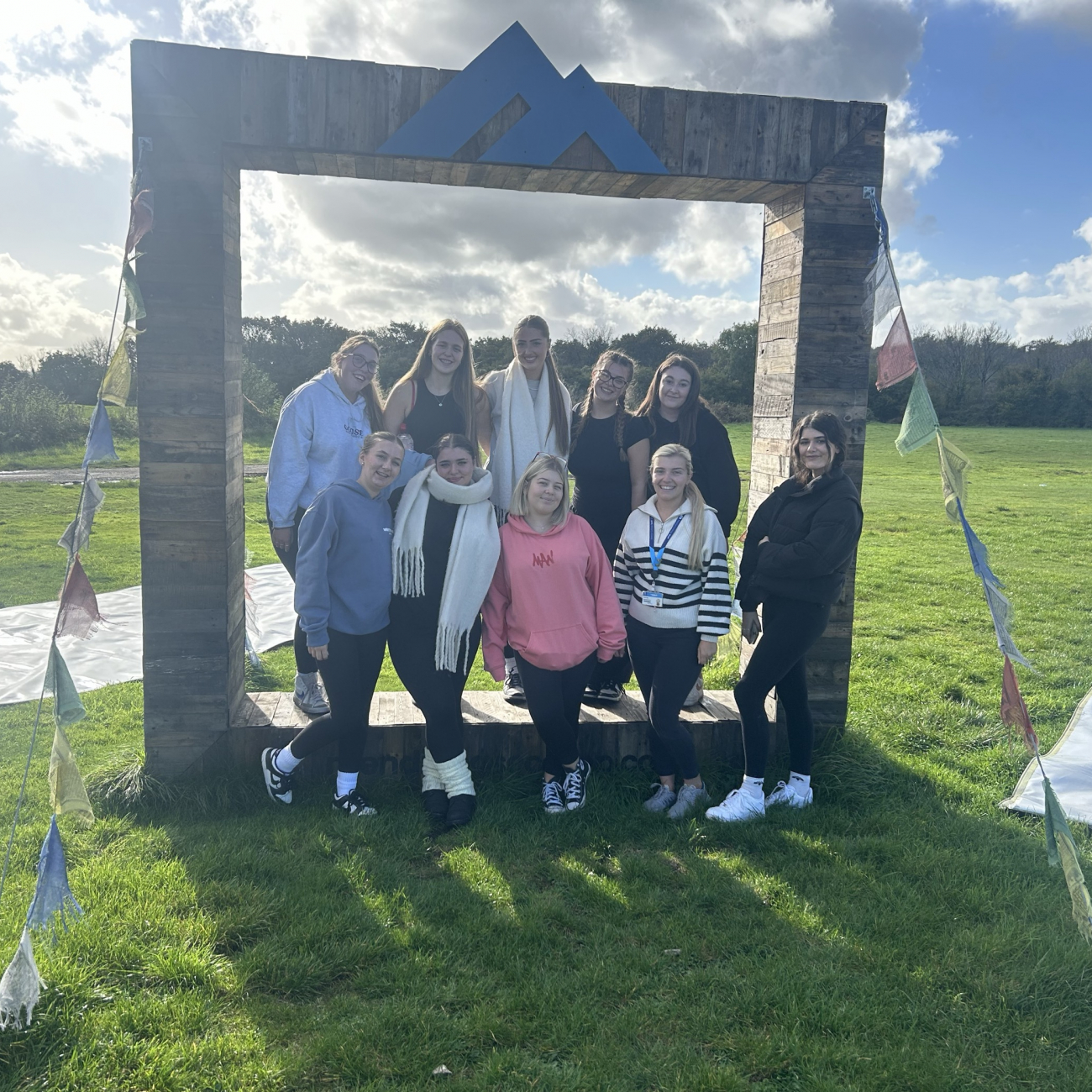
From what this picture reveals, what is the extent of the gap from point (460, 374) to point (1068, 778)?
13.0 feet

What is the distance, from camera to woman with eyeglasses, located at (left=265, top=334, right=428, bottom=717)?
4441 mm

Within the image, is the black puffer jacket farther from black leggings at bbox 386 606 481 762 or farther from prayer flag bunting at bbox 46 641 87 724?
prayer flag bunting at bbox 46 641 87 724

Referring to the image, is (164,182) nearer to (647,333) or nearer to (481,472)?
(481,472)

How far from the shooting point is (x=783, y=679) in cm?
431

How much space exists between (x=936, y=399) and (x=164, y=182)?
4513 centimetres

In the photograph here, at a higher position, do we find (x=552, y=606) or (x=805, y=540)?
(x=805, y=540)

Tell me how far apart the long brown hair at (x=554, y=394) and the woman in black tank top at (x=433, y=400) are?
30 cm

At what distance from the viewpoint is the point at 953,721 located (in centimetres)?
566

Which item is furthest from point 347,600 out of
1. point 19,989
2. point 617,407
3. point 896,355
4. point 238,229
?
point 896,355

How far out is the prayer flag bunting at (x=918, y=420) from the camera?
12.2 feet

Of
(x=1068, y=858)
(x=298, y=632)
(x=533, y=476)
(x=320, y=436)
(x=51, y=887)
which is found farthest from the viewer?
(x=298, y=632)

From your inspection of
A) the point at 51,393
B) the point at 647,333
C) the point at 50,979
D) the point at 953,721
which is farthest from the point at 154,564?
the point at 647,333

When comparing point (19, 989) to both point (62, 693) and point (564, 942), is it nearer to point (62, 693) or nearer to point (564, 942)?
point (62, 693)

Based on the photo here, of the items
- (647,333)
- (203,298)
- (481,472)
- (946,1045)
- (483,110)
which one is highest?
(647,333)
